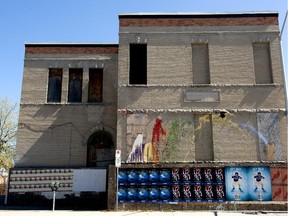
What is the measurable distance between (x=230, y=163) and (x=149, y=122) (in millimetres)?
4374

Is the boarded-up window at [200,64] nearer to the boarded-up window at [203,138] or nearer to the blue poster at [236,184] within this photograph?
the boarded-up window at [203,138]

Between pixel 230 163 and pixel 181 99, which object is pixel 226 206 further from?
pixel 181 99

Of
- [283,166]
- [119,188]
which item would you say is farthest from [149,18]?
[283,166]

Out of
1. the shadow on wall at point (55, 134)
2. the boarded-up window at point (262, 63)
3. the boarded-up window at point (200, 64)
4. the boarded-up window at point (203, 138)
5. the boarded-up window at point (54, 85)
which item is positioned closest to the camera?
the boarded-up window at point (203, 138)

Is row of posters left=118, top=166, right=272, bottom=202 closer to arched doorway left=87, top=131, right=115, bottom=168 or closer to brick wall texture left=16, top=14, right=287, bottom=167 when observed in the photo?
brick wall texture left=16, top=14, right=287, bottom=167

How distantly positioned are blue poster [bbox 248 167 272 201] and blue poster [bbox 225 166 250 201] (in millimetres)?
242

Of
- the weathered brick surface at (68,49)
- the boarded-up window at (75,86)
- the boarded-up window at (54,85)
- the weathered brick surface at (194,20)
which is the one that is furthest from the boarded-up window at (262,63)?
the boarded-up window at (54,85)

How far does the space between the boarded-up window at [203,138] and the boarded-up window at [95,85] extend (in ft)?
22.1

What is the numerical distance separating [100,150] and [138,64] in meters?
5.65

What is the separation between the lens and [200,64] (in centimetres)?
1683

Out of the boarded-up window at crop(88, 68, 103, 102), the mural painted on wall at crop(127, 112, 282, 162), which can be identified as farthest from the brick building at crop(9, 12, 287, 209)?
the boarded-up window at crop(88, 68, 103, 102)

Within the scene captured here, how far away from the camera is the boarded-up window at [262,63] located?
1652 centimetres

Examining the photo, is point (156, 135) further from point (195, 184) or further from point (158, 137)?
point (195, 184)

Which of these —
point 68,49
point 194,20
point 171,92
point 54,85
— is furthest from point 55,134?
point 194,20
